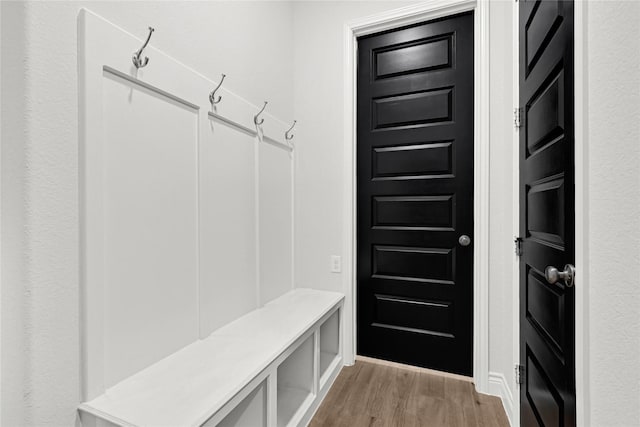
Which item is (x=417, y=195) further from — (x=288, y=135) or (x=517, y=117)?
(x=288, y=135)

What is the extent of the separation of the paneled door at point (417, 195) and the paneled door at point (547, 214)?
0.55 metres

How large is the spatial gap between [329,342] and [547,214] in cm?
147

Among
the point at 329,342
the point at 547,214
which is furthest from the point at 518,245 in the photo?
the point at 329,342

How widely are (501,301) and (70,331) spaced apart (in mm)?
2004

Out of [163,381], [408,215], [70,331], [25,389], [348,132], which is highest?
[348,132]

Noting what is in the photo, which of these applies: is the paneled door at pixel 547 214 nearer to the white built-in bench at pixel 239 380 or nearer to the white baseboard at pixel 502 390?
the white baseboard at pixel 502 390

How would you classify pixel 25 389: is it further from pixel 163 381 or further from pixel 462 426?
pixel 462 426

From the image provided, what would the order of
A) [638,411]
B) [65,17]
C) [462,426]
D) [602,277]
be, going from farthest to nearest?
Result: [462,426] < [65,17] < [602,277] < [638,411]

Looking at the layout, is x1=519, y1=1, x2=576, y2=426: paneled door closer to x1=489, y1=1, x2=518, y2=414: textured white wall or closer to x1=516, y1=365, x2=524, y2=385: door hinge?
x1=516, y1=365, x2=524, y2=385: door hinge

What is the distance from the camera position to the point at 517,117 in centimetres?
143

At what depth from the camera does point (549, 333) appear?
3.49 feet

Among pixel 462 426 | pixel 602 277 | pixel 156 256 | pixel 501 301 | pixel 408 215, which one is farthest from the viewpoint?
pixel 408 215

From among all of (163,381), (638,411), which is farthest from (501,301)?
(163,381)

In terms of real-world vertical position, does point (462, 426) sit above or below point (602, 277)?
below
